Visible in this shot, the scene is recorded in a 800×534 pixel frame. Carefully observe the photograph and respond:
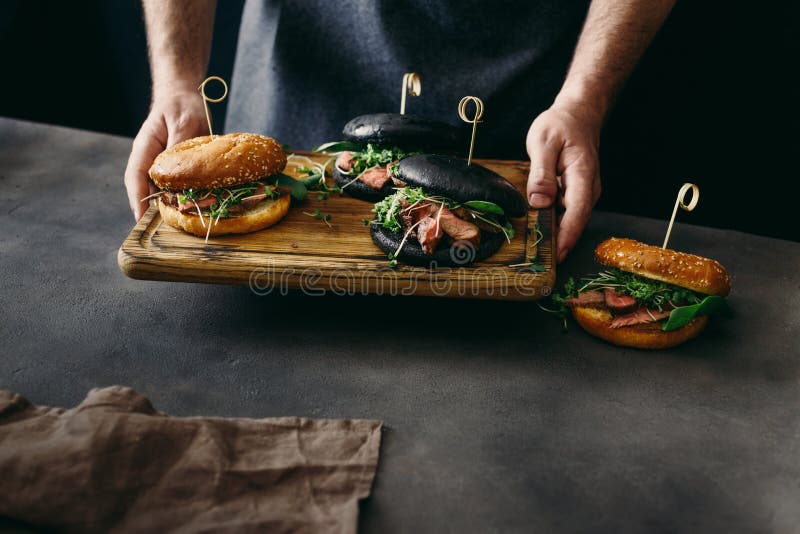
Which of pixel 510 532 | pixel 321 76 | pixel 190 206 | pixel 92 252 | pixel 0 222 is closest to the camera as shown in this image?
pixel 510 532

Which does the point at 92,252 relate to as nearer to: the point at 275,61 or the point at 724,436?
the point at 275,61

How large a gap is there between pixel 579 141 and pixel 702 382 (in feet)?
3.75

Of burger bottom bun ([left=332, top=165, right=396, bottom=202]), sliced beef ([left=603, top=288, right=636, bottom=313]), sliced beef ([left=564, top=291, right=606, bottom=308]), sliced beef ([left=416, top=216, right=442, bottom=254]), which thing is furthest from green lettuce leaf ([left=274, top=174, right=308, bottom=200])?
sliced beef ([left=603, top=288, right=636, bottom=313])

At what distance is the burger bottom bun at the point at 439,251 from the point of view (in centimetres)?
234

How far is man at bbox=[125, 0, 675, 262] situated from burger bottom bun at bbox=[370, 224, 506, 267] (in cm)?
46

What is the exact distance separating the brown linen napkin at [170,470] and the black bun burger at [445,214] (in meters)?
0.78

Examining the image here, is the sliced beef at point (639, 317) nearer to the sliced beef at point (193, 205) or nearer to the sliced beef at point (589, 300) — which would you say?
the sliced beef at point (589, 300)

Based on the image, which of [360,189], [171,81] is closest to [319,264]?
[360,189]

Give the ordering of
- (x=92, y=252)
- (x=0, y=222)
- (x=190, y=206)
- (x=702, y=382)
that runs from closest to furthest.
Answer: (x=702, y=382)
(x=190, y=206)
(x=92, y=252)
(x=0, y=222)

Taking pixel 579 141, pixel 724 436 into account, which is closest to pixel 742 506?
pixel 724 436

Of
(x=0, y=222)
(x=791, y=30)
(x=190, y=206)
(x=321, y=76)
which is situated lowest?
(x=0, y=222)

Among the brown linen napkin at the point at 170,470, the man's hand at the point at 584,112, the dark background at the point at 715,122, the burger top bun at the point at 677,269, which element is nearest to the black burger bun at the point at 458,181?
the man's hand at the point at 584,112

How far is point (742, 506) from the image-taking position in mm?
1689

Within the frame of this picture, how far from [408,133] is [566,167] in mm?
690
